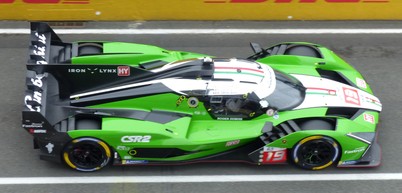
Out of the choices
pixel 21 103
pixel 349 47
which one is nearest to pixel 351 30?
pixel 349 47

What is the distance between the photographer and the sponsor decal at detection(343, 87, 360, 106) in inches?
305

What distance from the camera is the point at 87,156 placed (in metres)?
7.06

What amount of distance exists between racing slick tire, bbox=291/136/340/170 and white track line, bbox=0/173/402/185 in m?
0.17

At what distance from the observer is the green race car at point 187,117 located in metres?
6.92

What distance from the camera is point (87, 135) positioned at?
267 inches

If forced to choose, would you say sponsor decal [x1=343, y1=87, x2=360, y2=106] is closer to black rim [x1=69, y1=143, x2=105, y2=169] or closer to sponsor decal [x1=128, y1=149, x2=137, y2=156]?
sponsor decal [x1=128, y1=149, x2=137, y2=156]

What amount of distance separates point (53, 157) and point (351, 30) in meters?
6.91

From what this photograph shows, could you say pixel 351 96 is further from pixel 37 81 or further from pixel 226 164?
pixel 37 81

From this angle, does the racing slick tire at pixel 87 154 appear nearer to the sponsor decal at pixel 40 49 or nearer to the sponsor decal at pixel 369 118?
the sponsor decal at pixel 40 49

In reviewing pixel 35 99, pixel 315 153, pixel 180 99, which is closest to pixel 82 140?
pixel 35 99

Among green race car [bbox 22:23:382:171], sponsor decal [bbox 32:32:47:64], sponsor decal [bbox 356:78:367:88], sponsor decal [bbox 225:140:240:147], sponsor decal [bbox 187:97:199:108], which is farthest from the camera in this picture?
sponsor decal [bbox 356:78:367:88]

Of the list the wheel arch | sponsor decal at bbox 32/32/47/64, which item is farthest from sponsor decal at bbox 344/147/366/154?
sponsor decal at bbox 32/32/47/64

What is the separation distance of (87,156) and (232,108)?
2103 mm

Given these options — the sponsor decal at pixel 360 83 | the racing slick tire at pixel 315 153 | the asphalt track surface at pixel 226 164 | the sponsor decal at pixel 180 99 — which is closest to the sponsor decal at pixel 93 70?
the sponsor decal at pixel 180 99
